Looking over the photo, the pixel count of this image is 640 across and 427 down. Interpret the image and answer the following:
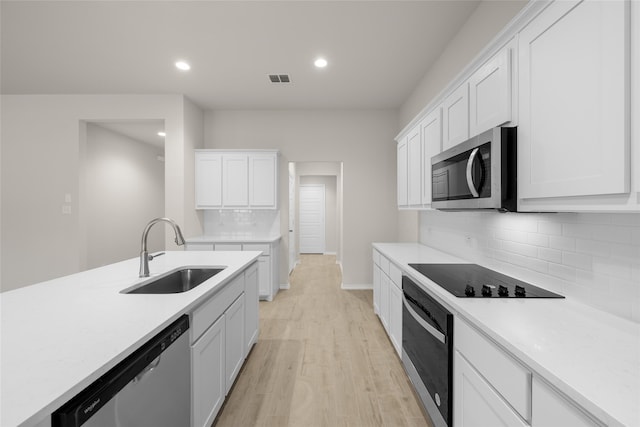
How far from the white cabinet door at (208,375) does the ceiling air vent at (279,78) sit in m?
2.97

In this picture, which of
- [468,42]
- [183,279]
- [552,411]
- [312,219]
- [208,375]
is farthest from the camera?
[312,219]

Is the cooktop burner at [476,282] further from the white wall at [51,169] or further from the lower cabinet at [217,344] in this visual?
the white wall at [51,169]

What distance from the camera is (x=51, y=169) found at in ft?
13.5

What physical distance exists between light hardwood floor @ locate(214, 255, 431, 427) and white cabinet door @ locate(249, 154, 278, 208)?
1700 millimetres

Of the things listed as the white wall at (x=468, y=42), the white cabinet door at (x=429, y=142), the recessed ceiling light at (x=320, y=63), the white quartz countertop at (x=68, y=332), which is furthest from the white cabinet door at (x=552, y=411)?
the recessed ceiling light at (x=320, y=63)

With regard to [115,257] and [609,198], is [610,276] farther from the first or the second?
[115,257]

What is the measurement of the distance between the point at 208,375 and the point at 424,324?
4.23ft

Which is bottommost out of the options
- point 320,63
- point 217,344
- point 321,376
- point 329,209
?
point 321,376

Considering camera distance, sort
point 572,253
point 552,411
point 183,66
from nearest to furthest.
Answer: point 552,411
point 572,253
point 183,66

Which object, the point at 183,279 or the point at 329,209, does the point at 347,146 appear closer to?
the point at 183,279

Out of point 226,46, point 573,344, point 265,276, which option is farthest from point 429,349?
point 226,46

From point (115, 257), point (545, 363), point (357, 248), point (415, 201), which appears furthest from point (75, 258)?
point (545, 363)

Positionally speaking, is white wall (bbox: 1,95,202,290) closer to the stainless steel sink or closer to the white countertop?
the stainless steel sink

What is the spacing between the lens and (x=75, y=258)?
13.6ft
